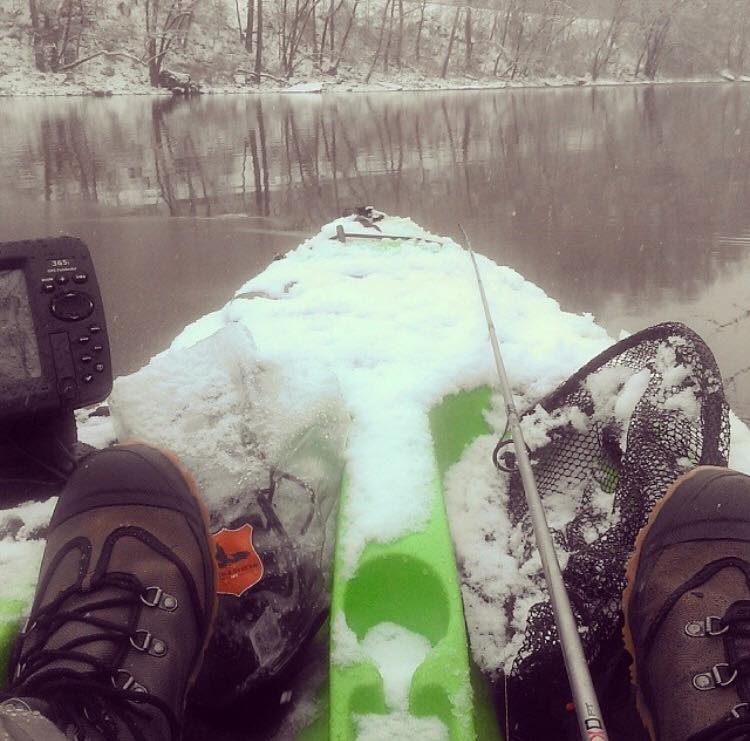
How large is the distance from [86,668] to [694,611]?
0.95 m

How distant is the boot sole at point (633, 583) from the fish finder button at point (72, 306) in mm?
1107

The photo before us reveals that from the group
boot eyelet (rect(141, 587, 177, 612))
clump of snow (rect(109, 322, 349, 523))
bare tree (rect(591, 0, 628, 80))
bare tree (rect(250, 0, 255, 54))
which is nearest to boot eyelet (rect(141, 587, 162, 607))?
boot eyelet (rect(141, 587, 177, 612))

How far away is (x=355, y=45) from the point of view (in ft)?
112

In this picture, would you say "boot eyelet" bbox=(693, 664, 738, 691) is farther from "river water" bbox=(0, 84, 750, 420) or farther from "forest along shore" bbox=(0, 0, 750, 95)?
"forest along shore" bbox=(0, 0, 750, 95)

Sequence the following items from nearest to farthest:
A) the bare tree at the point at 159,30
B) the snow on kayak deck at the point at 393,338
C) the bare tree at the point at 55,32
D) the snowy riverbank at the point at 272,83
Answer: the snow on kayak deck at the point at 393,338 → the snowy riverbank at the point at 272,83 → the bare tree at the point at 55,32 → the bare tree at the point at 159,30

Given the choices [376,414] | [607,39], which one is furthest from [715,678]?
[607,39]

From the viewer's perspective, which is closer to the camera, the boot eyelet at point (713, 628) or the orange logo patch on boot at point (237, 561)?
the boot eyelet at point (713, 628)

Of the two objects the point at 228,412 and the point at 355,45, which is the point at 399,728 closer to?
the point at 228,412

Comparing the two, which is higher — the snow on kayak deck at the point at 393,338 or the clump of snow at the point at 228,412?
the clump of snow at the point at 228,412

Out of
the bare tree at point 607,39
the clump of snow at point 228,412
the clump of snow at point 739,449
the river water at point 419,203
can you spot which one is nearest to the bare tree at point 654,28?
the bare tree at point 607,39

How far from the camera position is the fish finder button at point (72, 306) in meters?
1.21

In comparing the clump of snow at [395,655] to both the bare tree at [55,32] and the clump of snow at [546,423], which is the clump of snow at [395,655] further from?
the bare tree at [55,32]

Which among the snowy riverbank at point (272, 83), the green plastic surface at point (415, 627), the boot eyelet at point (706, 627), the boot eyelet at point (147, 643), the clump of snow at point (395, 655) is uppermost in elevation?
the boot eyelet at point (706, 627)

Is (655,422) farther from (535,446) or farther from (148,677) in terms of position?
(148,677)
